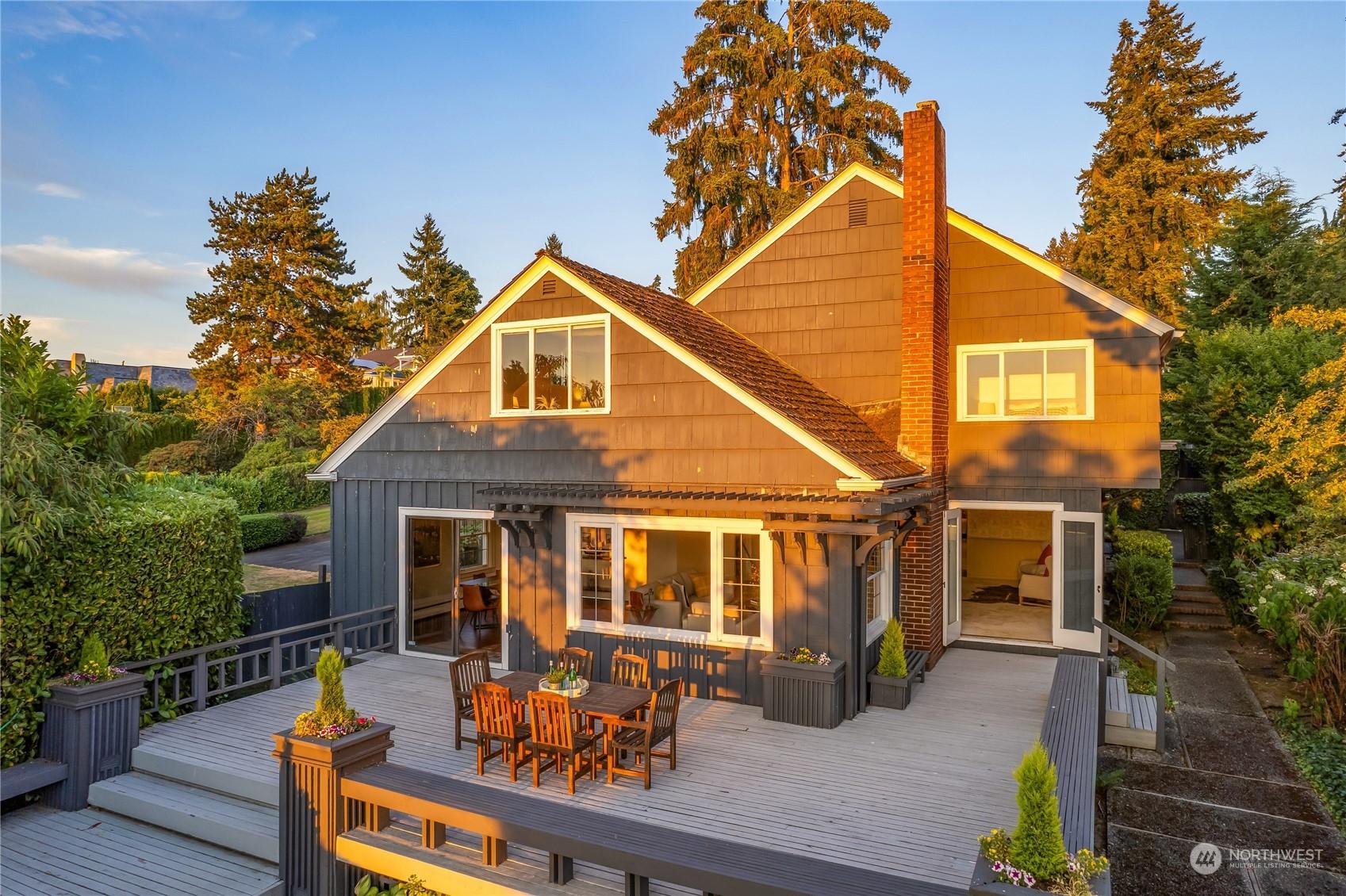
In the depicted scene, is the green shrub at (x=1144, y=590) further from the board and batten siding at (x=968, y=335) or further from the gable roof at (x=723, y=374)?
the gable roof at (x=723, y=374)

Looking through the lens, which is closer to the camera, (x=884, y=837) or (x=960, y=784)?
(x=884, y=837)

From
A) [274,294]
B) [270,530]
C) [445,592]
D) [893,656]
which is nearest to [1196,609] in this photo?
[893,656]

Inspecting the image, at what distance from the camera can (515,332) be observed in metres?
10.1

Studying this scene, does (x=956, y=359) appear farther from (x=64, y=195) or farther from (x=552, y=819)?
(x=64, y=195)

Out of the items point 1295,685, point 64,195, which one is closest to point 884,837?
point 1295,685

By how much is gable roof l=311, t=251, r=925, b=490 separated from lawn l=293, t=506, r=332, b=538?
53.0 feet

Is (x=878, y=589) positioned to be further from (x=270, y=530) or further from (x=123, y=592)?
(x=270, y=530)

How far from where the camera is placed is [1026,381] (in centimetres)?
1095

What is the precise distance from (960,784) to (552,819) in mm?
3646

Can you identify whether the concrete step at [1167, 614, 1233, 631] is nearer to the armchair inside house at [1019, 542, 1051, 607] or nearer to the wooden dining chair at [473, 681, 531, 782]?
the armchair inside house at [1019, 542, 1051, 607]

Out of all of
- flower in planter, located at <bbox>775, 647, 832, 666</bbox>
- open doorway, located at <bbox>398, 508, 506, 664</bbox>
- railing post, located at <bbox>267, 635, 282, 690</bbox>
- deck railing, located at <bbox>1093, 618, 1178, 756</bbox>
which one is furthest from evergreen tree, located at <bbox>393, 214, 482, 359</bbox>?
deck railing, located at <bbox>1093, 618, 1178, 756</bbox>

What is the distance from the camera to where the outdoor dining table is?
6250 mm

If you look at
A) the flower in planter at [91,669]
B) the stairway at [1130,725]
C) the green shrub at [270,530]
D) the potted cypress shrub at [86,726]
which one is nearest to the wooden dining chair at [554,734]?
the potted cypress shrub at [86,726]

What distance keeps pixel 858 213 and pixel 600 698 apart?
8.39 m
